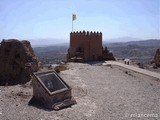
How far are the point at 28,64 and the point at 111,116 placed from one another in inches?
332

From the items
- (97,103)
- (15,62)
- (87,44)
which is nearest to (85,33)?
(87,44)

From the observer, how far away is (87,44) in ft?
112

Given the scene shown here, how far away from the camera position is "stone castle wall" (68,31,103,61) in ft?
111

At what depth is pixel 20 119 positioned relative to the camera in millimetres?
10258

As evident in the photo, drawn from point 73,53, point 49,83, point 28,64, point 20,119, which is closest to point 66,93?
point 49,83

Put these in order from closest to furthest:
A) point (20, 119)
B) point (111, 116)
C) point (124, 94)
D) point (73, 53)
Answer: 1. point (20, 119)
2. point (111, 116)
3. point (124, 94)
4. point (73, 53)

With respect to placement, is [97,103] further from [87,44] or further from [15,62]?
[87,44]

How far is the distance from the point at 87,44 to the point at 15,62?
16.8m

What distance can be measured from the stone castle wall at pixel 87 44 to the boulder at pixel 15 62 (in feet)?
51.1

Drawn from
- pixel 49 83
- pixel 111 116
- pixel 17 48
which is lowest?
pixel 111 116

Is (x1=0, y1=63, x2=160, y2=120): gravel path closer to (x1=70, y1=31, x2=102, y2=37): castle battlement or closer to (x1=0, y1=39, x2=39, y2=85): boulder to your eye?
(x1=0, y1=39, x2=39, y2=85): boulder

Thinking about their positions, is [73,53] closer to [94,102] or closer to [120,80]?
[120,80]

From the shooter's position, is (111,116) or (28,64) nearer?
(111,116)

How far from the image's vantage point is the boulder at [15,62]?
59.0 feet
